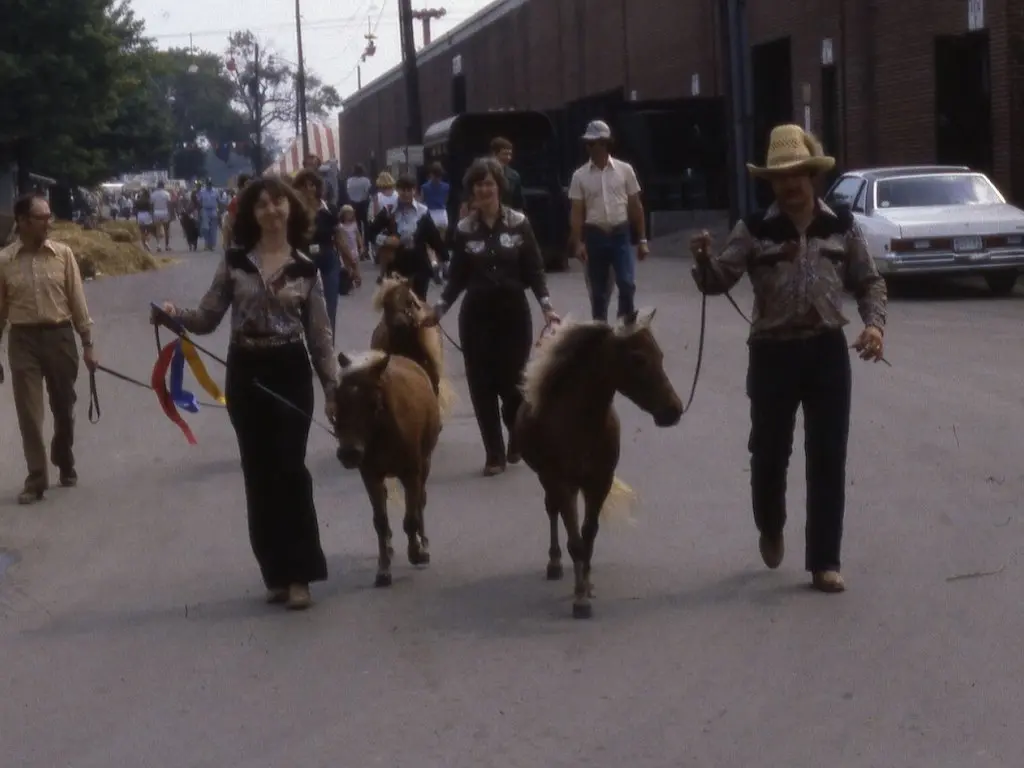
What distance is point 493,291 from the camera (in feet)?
38.2

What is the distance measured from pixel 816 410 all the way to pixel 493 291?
3512 mm

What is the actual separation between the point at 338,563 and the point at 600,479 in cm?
189

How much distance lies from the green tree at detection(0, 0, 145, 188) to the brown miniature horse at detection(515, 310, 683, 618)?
37.2 metres

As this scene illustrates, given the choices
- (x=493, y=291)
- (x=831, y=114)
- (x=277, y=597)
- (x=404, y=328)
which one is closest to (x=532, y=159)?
(x=831, y=114)

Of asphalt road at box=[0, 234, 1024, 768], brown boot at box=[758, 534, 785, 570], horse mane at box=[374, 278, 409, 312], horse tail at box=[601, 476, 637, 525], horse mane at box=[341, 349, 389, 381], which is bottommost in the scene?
asphalt road at box=[0, 234, 1024, 768]

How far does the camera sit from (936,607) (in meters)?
8.08

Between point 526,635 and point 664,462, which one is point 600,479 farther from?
point 664,462

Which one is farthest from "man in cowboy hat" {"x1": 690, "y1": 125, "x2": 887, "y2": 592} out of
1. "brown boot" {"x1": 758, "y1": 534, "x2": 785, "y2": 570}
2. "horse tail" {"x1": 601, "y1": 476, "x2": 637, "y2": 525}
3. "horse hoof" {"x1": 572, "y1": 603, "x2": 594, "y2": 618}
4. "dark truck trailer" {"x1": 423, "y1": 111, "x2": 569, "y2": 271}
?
"dark truck trailer" {"x1": 423, "y1": 111, "x2": 569, "y2": 271}

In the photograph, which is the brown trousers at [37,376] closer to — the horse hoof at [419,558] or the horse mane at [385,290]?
the horse mane at [385,290]

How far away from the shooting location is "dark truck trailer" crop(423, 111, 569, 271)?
31678 millimetres

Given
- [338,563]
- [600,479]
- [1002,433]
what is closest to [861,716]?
[600,479]

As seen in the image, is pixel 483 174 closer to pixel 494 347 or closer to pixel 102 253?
pixel 494 347

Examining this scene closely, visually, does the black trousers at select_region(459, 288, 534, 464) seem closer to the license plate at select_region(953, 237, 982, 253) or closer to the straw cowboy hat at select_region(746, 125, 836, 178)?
the straw cowboy hat at select_region(746, 125, 836, 178)

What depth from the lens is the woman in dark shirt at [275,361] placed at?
8672mm
